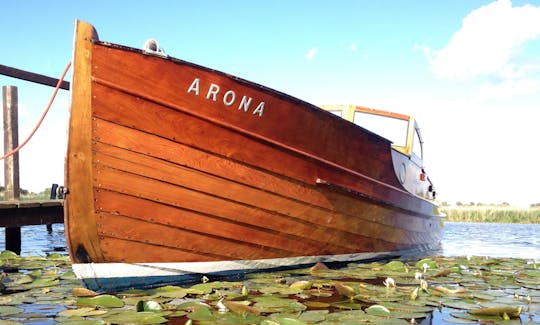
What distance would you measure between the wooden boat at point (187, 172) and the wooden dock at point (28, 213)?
397 centimetres

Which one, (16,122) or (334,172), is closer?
(334,172)

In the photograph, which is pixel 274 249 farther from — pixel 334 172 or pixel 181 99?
pixel 181 99

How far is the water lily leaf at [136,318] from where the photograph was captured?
120 inches

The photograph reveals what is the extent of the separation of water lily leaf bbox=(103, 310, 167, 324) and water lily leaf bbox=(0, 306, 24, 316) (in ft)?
2.76

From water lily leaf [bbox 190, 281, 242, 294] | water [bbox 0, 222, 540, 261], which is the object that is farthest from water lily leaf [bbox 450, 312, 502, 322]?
water [bbox 0, 222, 540, 261]

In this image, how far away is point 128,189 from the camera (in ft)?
13.9

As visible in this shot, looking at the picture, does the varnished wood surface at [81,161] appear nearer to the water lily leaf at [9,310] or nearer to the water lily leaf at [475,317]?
the water lily leaf at [9,310]

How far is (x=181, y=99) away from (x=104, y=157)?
3.12 ft

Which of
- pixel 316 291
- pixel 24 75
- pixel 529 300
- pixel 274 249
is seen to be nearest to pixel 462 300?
pixel 529 300

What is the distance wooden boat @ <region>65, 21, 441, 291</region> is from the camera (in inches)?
163

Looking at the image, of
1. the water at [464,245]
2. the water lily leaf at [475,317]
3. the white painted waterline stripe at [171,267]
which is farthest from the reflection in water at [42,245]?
the water lily leaf at [475,317]

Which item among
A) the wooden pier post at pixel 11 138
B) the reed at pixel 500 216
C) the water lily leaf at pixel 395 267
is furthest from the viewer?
the reed at pixel 500 216

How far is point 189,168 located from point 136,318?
1722 millimetres

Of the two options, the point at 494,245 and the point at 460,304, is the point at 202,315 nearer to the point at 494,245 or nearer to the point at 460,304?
the point at 460,304
